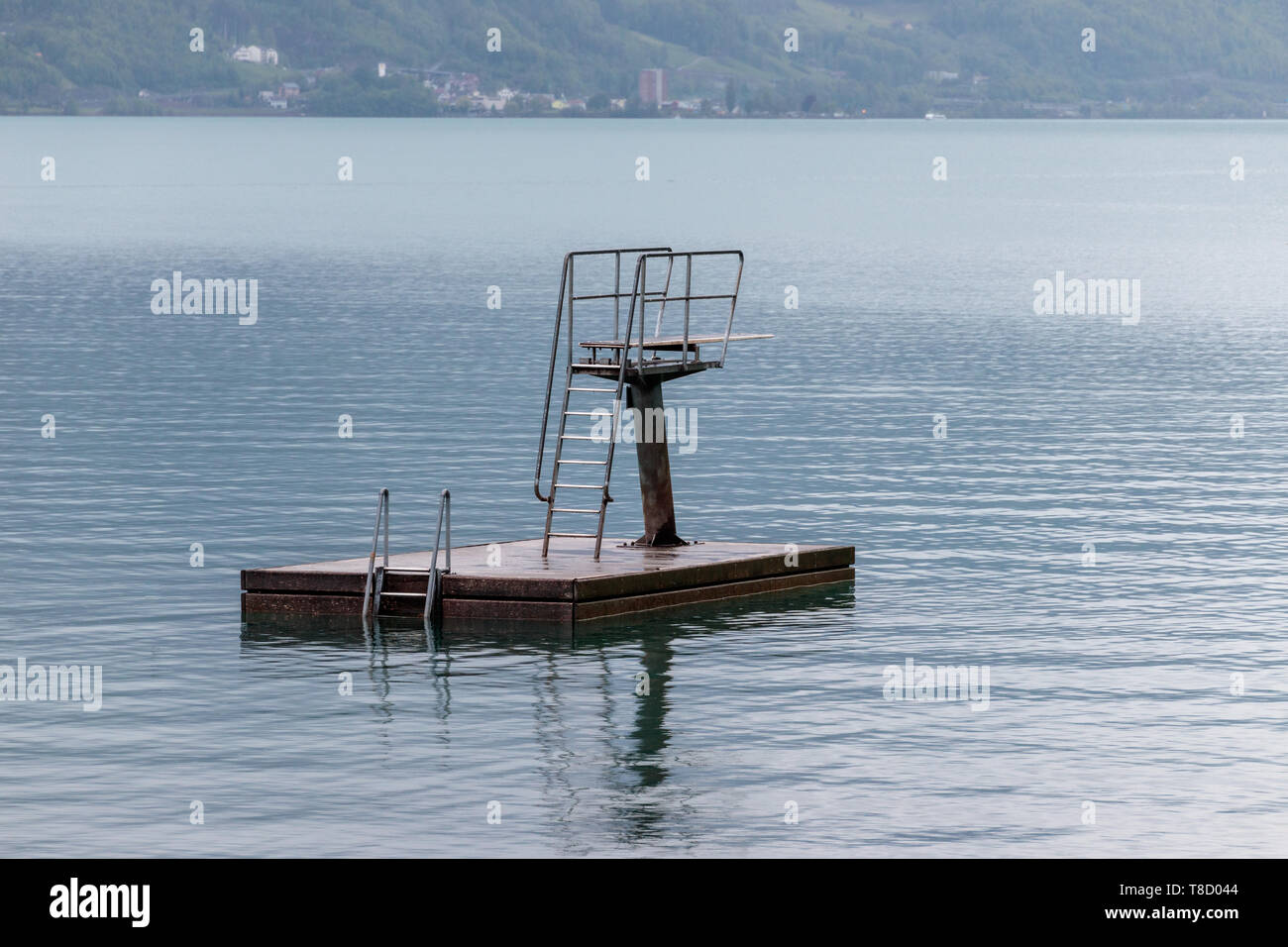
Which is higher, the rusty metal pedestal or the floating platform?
the rusty metal pedestal

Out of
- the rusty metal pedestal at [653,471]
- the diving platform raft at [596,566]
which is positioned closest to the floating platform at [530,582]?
the diving platform raft at [596,566]

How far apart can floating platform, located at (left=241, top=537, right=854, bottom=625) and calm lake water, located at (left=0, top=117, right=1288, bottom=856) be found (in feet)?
1.67

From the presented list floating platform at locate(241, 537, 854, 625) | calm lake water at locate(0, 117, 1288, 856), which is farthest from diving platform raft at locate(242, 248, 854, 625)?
calm lake water at locate(0, 117, 1288, 856)

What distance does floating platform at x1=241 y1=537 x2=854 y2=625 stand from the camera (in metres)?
30.7

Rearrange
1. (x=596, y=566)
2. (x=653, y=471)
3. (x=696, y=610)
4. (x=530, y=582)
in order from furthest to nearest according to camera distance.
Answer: (x=653, y=471) → (x=696, y=610) → (x=596, y=566) → (x=530, y=582)

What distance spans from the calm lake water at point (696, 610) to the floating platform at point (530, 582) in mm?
510

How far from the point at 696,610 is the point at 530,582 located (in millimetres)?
2755

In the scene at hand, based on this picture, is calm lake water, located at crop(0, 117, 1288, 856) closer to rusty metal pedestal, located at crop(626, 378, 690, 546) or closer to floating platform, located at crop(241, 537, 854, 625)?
floating platform, located at crop(241, 537, 854, 625)

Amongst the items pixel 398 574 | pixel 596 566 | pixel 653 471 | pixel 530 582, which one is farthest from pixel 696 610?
pixel 398 574

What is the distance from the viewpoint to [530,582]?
100ft

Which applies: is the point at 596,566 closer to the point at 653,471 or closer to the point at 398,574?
the point at 653,471

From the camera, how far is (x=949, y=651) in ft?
99.5

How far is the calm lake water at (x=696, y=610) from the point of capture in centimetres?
2212
